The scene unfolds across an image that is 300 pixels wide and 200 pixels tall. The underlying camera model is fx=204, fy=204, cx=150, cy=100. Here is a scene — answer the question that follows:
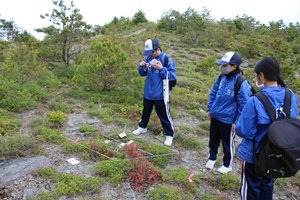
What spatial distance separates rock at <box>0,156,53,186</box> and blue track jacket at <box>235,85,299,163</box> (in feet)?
8.76

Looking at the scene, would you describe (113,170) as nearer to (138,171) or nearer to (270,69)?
(138,171)

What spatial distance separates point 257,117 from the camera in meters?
2.08

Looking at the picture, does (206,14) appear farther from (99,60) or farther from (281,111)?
A: (281,111)

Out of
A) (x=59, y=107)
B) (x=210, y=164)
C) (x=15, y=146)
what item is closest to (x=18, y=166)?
(x=15, y=146)

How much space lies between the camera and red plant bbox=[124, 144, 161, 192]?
2.81 metres

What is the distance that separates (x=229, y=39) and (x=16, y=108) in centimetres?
1938

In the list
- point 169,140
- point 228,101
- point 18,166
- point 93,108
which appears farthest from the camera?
point 93,108

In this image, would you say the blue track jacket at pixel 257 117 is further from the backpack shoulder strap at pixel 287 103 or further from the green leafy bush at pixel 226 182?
the green leafy bush at pixel 226 182

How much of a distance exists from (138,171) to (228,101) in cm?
166

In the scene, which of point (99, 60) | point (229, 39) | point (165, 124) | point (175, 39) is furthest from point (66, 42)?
point (229, 39)

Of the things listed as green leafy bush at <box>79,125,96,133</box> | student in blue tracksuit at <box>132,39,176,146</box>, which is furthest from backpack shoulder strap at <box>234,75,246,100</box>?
green leafy bush at <box>79,125,96,133</box>

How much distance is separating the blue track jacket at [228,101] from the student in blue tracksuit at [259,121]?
2.18 ft

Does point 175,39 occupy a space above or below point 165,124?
above

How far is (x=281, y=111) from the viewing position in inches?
76.5
